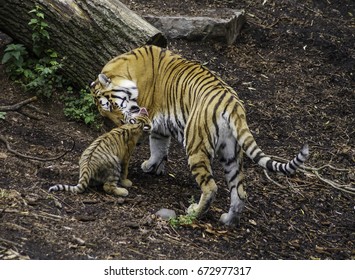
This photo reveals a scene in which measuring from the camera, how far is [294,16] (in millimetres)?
11898

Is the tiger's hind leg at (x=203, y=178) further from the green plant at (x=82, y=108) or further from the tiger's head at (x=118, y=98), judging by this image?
the green plant at (x=82, y=108)

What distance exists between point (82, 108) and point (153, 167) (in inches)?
54.1

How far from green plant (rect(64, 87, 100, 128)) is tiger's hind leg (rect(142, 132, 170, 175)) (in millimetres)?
969

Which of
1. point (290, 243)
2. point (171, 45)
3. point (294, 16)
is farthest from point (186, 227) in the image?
point (294, 16)

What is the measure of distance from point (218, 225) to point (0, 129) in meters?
2.83

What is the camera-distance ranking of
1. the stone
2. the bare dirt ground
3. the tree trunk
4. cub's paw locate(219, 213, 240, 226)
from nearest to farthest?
the bare dirt ground
cub's paw locate(219, 213, 240, 226)
the tree trunk
the stone

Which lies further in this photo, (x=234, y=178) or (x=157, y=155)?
(x=157, y=155)

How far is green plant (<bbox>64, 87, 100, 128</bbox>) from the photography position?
840 cm

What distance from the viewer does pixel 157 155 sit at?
7.66 m

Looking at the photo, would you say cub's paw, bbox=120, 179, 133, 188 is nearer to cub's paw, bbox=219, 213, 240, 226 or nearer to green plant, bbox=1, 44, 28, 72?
cub's paw, bbox=219, 213, 240, 226

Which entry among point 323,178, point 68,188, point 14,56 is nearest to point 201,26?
point 14,56

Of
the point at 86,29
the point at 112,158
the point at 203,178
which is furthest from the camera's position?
the point at 86,29

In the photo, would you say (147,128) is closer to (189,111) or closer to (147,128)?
(147,128)

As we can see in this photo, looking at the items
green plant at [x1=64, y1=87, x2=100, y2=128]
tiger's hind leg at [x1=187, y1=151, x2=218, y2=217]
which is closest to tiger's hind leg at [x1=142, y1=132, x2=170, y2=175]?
green plant at [x1=64, y1=87, x2=100, y2=128]
